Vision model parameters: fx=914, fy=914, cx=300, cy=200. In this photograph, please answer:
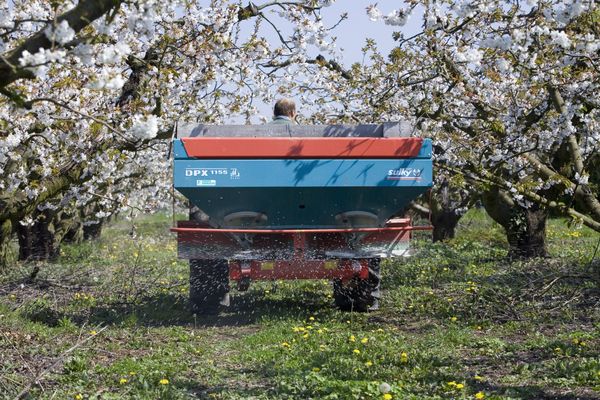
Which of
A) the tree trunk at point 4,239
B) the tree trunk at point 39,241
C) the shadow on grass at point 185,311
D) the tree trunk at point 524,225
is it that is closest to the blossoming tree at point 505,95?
the tree trunk at point 524,225

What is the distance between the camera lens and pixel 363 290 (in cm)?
1012

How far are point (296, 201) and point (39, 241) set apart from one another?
1037cm

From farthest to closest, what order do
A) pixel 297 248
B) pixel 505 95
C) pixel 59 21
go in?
pixel 505 95 → pixel 297 248 → pixel 59 21

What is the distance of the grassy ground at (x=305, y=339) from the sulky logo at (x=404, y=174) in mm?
1483

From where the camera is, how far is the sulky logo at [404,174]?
8.88 metres

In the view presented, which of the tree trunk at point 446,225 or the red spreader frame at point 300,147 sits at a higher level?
the red spreader frame at point 300,147

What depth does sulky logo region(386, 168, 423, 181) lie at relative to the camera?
8883 mm

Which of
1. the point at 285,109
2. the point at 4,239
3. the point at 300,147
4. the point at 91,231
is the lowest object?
the point at 91,231

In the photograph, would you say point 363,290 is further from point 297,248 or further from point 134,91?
point 134,91

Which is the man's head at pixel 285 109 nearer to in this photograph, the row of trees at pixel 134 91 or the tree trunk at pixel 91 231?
the row of trees at pixel 134 91

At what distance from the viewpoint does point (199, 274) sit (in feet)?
33.2

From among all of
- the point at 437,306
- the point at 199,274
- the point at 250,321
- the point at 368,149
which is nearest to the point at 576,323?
the point at 437,306

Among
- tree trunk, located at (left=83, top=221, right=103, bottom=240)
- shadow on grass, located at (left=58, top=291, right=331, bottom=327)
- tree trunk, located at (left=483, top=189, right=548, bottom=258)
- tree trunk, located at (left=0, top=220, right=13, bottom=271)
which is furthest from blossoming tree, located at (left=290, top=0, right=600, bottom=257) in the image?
tree trunk, located at (left=83, top=221, right=103, bottom=240)

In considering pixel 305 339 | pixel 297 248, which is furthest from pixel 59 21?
pixel 297 248
